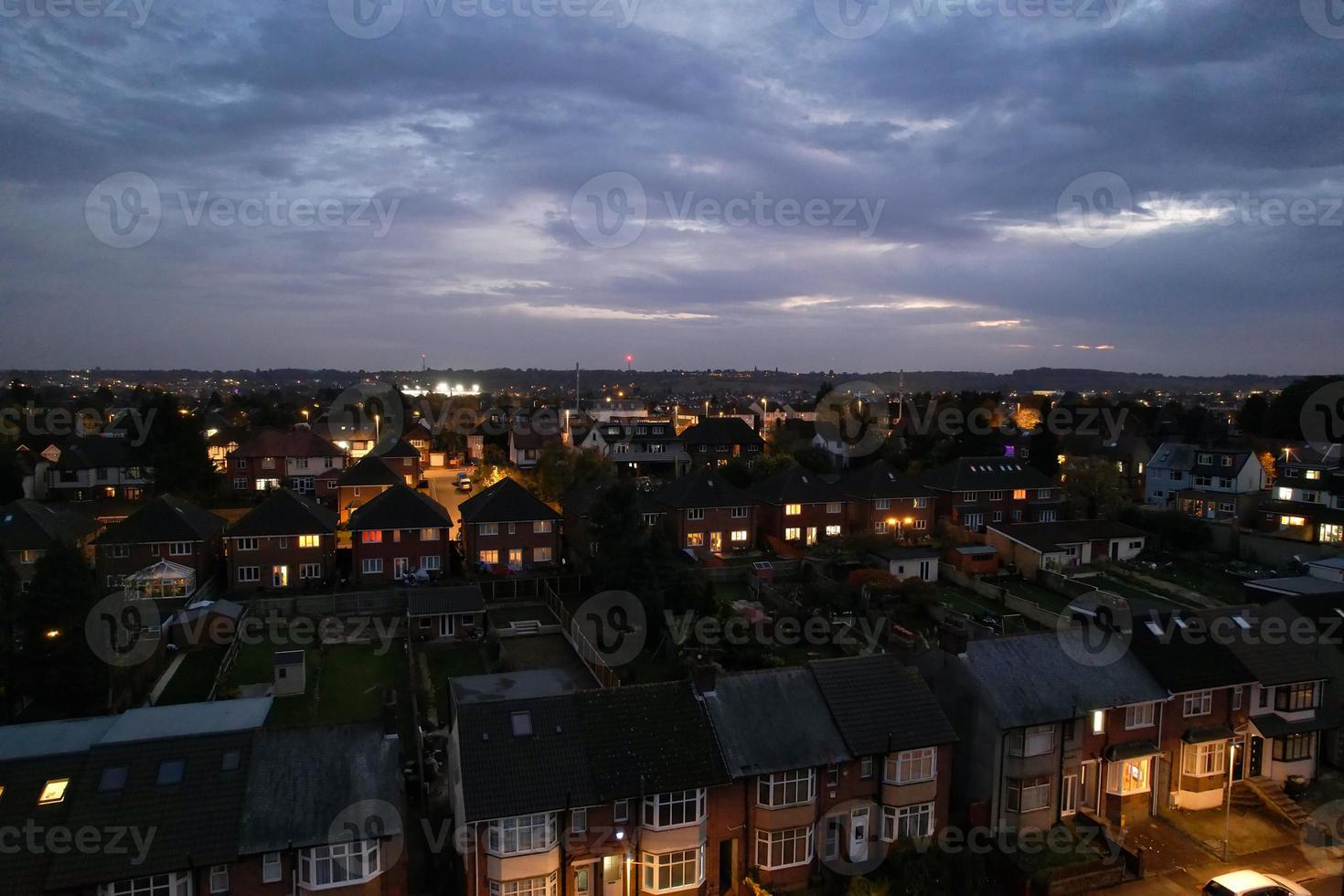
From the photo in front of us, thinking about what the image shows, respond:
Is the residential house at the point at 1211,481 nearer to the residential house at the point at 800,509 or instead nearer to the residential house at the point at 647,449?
the residential house at the point at 800,509

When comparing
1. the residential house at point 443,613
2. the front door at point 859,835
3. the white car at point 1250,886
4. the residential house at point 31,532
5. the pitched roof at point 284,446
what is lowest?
the white car at point 1250,886

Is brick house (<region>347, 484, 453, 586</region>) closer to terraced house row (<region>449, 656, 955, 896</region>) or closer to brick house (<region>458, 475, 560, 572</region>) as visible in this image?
brick house (<region>458, 475, 560, 572</region>)

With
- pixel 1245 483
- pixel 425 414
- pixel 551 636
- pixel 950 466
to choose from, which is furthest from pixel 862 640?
pixel 425 414

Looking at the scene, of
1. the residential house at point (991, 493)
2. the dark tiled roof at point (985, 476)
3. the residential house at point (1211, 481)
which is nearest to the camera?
the residential house at point (991, 493)

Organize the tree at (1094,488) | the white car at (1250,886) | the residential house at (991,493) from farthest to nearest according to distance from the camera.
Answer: the tree at (1094,488) → the residential house at (991,493) → the white car at (1250,886)

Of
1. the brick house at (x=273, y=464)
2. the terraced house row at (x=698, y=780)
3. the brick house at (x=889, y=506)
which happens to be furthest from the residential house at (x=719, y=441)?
the terraced house row at (x=698, y=780)

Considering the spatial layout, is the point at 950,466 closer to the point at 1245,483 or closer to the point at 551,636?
the point at 1245,483

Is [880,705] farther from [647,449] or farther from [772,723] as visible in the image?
[647,449]
